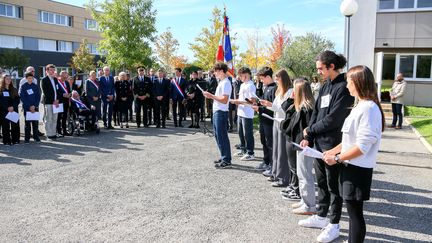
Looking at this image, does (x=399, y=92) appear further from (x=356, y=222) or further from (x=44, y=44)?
(x=44, y=44)

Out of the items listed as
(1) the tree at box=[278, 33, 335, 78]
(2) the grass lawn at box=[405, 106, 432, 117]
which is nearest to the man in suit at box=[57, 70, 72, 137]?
(2) the grass lawn at box=[405, 106, 432, 117]

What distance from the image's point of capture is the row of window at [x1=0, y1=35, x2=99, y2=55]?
132ft

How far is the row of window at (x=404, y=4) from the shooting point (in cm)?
1742

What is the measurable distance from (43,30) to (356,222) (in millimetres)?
48981

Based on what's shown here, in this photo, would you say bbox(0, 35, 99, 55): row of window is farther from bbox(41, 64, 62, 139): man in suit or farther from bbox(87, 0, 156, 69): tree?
bbox(41, 64, 62, 139): man in suit

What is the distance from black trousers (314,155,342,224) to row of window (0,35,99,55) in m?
40.3

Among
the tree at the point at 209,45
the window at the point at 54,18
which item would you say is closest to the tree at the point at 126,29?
the tree at the point at 209,45

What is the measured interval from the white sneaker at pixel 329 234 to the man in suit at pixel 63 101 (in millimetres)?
9336

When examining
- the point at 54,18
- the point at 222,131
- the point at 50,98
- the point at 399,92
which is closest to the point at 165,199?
the point at 222,131

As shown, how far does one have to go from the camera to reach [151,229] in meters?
4.36

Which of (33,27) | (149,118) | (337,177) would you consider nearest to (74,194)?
(337,177)

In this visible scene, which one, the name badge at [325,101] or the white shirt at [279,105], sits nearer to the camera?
the name badge at [325,101]

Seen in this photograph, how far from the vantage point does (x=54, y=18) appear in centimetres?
4725

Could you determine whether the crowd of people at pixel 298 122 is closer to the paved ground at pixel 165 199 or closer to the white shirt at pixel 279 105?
the white shirt at pixel 279 105
